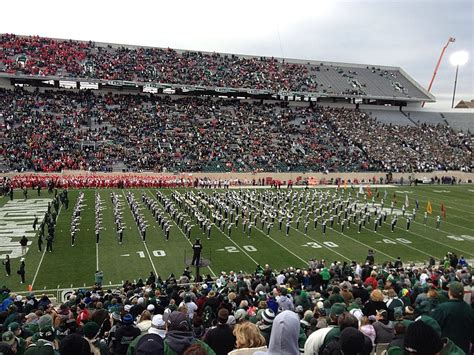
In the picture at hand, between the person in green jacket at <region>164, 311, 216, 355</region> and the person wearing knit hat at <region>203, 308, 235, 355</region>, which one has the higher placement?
the person in green jacket at <region>164, 311, 216, 355</region>

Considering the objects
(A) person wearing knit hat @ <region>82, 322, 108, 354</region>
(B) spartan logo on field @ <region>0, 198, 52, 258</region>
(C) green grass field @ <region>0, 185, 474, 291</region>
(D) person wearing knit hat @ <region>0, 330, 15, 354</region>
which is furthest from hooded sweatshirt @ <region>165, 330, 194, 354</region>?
(B) spartan logo on field @ <region>0, 198, 52, 258</region>

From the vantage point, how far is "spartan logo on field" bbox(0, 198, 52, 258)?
16375 mm

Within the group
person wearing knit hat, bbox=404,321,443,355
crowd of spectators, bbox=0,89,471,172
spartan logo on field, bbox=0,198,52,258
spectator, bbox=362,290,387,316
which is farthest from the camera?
crowd of spectators, bbox=0,89,471,172

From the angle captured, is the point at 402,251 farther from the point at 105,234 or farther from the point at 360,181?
the point at 360,181

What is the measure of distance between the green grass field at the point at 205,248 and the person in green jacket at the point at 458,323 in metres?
10.6

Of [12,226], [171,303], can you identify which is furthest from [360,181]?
[171,303]

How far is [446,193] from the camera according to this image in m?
33.2

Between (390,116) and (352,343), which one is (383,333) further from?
(390,116)

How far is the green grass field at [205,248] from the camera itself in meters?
14.1

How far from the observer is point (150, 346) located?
3.49 m

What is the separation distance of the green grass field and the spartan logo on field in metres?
0.10

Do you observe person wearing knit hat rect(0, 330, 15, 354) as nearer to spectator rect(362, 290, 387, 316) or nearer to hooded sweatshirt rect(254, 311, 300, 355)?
hooded sweatshirt rect(254, 311, 300, 355)

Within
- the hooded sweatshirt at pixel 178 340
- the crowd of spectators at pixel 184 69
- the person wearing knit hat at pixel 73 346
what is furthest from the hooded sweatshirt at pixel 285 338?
the crowd of spectators at pixel 184 69

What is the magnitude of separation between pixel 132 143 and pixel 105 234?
19.7m
